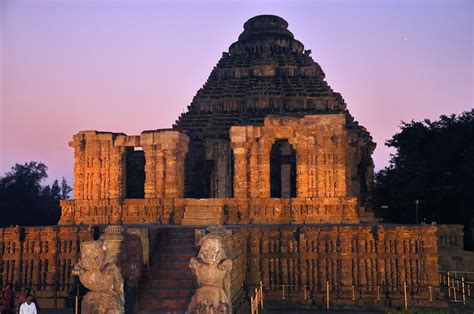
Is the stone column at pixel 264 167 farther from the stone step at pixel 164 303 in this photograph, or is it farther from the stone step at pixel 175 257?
the stone step at pixel 164 303

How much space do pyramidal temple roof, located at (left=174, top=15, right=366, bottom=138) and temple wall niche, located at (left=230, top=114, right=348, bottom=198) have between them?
603 cm

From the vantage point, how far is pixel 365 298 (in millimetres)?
15594

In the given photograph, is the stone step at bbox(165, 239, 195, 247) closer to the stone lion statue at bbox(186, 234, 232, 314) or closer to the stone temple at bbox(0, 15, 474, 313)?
the stone temple at bbox(0, 15, 474, 313)

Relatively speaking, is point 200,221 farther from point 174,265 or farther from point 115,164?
point 174,265

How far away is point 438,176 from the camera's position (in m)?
28.0

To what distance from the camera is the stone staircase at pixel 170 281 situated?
1102cm

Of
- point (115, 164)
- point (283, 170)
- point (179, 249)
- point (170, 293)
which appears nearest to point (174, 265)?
point (179, 249)

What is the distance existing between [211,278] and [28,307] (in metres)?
4.44

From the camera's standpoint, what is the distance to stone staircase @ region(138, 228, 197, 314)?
434 inches

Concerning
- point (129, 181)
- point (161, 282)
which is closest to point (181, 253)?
point (161, 282)

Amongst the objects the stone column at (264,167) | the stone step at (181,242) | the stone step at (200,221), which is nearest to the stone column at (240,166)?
the stone column at (264,167)

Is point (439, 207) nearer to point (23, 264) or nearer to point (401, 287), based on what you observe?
point (401, 287)

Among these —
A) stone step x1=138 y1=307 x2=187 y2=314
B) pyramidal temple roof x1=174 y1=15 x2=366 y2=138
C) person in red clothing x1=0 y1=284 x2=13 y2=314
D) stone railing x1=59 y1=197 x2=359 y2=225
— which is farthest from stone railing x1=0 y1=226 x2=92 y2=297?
pyramidal temple roof x1=174 y1=15 x2=366 y2=138

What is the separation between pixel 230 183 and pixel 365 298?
1306cm
